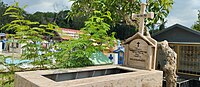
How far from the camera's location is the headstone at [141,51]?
4.90 metres

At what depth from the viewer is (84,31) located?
219 inches

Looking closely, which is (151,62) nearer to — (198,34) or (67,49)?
(67,49)

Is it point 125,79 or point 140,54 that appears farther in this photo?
point 140,54

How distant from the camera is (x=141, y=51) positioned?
16.7 ft

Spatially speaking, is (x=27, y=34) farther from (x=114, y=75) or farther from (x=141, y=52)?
(x=141, y=52)

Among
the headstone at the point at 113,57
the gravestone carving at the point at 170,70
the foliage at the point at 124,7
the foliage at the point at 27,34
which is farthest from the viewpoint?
the headstone at the point at 113,57

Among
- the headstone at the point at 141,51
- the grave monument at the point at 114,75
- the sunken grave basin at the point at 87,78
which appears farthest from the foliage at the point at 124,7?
the sunken grave basin at the point at 87,78

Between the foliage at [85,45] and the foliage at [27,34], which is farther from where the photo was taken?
the foliage at [85,45]

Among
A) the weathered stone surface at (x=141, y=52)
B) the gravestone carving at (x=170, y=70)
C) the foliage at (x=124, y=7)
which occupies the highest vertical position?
the foliage at (x=124, y=7)

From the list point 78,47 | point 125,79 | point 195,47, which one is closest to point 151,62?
point 125,79

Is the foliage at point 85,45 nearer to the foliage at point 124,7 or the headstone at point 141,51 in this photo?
the headstone at point 141,51

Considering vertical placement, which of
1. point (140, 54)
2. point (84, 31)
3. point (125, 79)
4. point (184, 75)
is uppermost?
point (84, 31)

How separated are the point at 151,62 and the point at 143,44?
0.49m

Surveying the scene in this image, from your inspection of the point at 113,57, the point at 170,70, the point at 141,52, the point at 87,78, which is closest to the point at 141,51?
the point at 141,52
